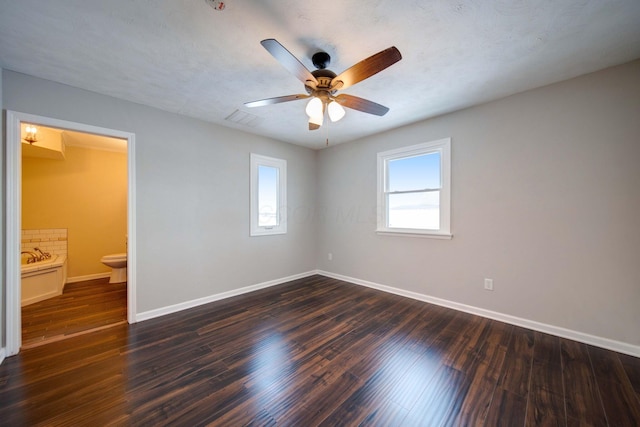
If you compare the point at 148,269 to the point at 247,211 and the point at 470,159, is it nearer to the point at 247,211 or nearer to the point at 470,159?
the point at 247,211

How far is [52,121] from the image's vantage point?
93.1 inches

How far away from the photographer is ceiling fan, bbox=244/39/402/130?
148 cm

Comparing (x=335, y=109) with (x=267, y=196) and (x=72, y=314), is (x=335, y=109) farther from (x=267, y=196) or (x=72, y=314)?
(x=72, y=314)

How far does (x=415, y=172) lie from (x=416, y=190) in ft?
0.91

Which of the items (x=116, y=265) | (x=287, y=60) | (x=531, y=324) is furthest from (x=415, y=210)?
(x=116, y=265)

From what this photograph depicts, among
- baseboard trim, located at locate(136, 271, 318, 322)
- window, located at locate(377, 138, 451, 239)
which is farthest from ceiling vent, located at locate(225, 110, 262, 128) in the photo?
baseboard trim, located at locate(136, 271, 318, 322)

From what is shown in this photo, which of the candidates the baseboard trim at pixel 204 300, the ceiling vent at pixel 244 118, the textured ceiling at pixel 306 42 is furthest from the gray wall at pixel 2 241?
the ceiling vent at pixel 244 118

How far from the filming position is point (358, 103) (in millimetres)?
2088

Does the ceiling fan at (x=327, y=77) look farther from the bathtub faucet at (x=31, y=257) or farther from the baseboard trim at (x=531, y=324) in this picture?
the bathtub faucet at (x=31, y=257)

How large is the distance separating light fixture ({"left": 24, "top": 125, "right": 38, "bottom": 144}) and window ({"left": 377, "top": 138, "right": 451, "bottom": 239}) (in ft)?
16.6

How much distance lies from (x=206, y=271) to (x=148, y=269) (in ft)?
2.31

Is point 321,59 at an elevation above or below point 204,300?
above

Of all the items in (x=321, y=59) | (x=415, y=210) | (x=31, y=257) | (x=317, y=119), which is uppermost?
(x=321, y=59)

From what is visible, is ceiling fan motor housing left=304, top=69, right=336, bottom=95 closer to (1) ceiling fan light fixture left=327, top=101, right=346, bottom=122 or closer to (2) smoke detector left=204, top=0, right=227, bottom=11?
(1) ceiling fan light fixture left=327, top=101, right=346, bottom=122
